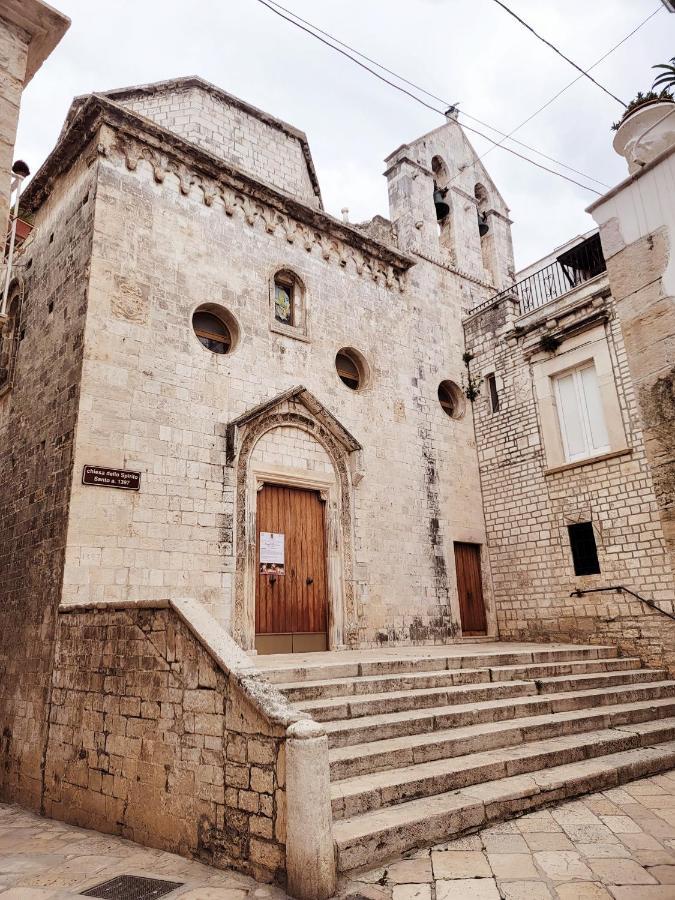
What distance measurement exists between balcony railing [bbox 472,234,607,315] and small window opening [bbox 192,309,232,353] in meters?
6.24

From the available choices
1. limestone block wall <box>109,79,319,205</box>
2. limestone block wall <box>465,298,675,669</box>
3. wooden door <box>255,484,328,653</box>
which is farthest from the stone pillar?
limestone block wall <box>465,298,675,669</box>

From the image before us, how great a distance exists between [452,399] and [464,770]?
9.22 metres

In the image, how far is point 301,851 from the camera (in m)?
3.40

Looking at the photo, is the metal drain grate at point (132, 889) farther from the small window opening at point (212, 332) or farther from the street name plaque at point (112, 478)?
the small window opening at point (212, 332)

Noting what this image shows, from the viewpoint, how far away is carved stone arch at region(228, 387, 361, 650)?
8.38 meters

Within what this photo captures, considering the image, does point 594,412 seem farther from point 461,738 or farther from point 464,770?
point 464,770

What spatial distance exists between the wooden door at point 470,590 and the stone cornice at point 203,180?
587cm

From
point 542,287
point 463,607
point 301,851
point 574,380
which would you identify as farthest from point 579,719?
point 542,287

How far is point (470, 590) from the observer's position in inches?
455

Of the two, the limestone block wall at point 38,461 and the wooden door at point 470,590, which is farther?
the wooden door at point 470,590

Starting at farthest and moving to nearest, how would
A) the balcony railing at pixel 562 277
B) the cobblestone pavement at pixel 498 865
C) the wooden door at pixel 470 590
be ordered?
the balcony railing at pixel 562 277 → the wooden door at pixel 470 590 → the cobblestone pavement at pixel 498 865

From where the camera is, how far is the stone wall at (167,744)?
12.4 ft

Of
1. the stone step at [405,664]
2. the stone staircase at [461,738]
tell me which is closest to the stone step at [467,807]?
the stone staircase at [461,738]

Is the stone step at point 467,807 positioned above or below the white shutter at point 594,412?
below
